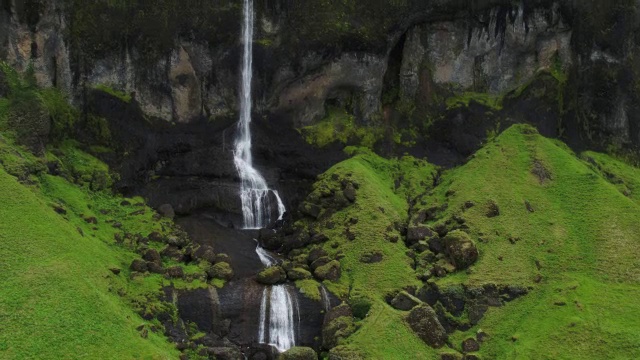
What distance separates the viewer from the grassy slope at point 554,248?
116 feet

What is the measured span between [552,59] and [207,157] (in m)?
26.3

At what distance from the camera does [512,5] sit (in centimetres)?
5247

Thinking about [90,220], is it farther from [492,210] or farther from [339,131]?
[492,210]

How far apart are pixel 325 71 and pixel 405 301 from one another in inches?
770

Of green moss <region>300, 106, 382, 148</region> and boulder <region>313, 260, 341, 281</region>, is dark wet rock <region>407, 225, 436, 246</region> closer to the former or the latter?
boulder <region>313, 260, 341, 281</region>

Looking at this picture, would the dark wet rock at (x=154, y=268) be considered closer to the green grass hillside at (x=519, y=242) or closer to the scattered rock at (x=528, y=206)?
the green grass hillside at (x=519, y=242)

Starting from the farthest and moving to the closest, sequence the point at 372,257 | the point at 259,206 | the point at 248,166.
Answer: the point at 248,166, the point at 259,206, the point at 372,257

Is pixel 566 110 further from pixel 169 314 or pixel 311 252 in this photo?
pixel 169 314

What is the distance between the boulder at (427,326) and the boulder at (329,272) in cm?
513

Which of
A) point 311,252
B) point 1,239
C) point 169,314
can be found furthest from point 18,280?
point 311,252

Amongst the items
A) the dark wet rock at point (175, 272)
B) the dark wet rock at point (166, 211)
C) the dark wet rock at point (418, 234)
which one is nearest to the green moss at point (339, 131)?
the dark wet rock at point (418, 234)

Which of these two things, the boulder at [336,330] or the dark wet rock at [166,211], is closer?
the boulder at [336,330]

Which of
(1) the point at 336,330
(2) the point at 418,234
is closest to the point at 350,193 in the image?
(2) the point at 418,234

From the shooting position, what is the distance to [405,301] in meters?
37.7
